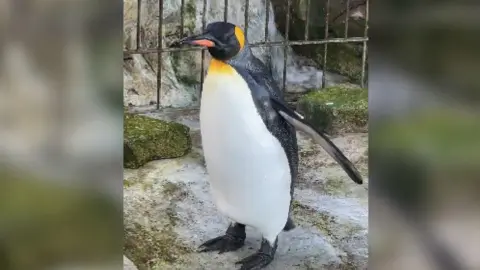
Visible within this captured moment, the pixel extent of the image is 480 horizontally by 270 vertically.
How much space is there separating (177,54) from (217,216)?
0.25 m

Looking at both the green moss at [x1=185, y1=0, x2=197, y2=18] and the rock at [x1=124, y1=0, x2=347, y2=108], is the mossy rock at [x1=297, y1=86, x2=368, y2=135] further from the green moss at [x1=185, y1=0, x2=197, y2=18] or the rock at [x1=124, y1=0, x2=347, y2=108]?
the green moss at [x1=185, y1=0, x2=197, y2=18]

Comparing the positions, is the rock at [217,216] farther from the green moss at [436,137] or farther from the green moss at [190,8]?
the green moss at [190,8]

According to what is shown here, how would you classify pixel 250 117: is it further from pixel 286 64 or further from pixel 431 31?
pixel 431 31

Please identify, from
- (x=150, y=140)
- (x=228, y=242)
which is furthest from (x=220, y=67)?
(x=228, y=242)

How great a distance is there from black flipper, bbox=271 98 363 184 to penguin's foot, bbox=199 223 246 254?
0.17m

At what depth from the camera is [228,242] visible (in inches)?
36.3

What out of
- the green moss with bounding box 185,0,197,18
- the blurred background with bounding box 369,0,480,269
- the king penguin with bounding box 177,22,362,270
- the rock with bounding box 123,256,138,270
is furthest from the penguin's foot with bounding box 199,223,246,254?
the green moss with bounding box 185,0,197,18

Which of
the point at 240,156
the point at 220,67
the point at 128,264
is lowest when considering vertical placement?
the point at 128,264

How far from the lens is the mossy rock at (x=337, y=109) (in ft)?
3.10

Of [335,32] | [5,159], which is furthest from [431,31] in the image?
[5,159]

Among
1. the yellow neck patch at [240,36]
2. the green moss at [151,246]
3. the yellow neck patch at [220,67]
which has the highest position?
the yellow neck patch at [240,36]

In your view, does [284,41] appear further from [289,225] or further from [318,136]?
[289,225]

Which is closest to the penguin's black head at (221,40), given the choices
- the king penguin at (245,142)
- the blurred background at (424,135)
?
the king penguin at (245,142)

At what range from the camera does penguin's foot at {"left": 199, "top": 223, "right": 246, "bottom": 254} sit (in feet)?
3.02
